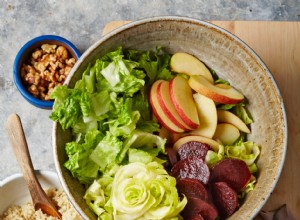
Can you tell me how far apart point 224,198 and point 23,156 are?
1.84ft

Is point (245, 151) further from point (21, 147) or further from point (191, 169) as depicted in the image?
point (21, 147)

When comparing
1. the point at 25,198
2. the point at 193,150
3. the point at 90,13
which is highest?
the point at 90,13

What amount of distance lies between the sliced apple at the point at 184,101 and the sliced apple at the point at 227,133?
0.08 metres

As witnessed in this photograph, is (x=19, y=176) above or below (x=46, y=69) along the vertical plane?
below

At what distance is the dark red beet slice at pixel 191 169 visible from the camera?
52.0 inches

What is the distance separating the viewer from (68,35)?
1819mm

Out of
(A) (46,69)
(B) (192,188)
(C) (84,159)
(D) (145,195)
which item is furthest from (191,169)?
(A) (46,69)

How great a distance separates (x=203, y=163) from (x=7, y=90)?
0.79 meters

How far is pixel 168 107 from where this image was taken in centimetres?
136

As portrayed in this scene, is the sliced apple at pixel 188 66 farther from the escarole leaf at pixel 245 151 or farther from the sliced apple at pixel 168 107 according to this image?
the escarole leaf at pixel 245 151

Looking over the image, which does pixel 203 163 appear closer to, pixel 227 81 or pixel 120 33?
pixel 227 81

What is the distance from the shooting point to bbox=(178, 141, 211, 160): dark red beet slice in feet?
4.47

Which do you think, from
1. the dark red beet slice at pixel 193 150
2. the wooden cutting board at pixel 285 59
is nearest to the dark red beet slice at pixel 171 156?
the dark red beet slice at pixel 193 150

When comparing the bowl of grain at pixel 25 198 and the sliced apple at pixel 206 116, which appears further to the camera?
the bowl of grain at pixel 25 198
